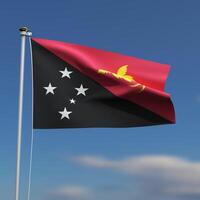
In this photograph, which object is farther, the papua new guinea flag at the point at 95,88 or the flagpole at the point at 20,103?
the papua new guinea flag at the point at 95,88

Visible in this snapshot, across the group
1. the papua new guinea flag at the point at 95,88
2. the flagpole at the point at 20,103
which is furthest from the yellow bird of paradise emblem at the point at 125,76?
the flagpole at the point at 20,103

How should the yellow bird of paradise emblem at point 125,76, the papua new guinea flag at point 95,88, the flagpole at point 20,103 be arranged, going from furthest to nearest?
the yellow bird of paradise emblem at point 125,76
the papua new guinea flag at point 95,88
the flagpole at point 20,103

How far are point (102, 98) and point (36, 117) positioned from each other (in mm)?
2993

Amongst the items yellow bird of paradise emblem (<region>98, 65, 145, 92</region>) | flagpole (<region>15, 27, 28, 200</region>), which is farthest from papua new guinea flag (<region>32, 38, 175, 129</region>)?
flagpole (<region>15, 27, 28, 200</region>)

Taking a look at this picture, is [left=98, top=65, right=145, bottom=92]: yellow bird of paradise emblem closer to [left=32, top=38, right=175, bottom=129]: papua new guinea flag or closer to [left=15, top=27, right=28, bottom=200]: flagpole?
[left=32, top=38, right=175, bottom=129]: papua new guinea flag

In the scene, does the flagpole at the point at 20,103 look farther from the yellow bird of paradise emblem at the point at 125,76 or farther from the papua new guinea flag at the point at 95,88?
the yellow bird of paradise emblem at the point at 125,76

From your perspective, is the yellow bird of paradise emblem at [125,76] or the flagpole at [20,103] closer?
the flagpole at [20,103]

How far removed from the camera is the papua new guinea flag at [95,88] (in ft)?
72.4

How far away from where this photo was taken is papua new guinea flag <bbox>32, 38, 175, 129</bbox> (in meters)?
22.1

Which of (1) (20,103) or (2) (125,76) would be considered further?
(2) (125,76)

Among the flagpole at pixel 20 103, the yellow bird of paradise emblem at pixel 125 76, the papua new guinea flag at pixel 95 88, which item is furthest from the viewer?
the yellow bird of paradise emblem at pixel 125 76

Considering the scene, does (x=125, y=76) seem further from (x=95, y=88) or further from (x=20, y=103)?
(x=20, y=103)

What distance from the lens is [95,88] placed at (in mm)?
23000

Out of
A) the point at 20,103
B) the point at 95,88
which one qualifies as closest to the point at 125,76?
the point at 95,88
